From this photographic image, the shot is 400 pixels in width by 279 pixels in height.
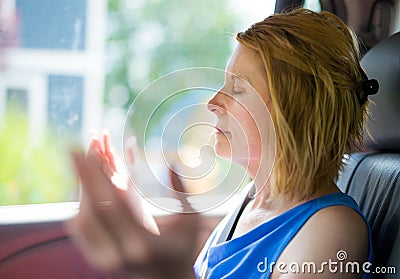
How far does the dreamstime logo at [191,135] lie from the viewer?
1.04 metres

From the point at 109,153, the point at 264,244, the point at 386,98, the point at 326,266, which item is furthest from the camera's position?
the point at 109,153

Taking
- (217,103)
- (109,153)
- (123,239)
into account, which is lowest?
(123,239)

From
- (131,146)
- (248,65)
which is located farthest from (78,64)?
(248,65)

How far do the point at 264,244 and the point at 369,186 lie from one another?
27cm

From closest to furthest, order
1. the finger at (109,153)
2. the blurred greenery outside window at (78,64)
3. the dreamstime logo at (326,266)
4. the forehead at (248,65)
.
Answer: the dreamstime logo at (326,266), the forehead at (248,65), the finger at (109,153), the blurred greenery outside window at (78,64)

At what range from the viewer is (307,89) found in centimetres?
107

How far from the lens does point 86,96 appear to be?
2.10 m

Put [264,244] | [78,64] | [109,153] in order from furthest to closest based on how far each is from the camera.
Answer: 1. [78,64]
2. [109,153]
3. [264,244]

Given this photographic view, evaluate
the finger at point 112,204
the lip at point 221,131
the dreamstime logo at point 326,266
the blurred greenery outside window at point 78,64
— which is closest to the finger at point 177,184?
the lip at point 221,131

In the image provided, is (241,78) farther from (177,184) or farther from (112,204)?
(112,204)

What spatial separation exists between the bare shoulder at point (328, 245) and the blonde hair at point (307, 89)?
0.27 feet

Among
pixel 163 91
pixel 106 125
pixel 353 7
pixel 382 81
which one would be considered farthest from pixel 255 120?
pixel 106 125

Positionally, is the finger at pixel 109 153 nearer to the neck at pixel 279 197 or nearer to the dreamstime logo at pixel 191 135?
the dreamstime logo at pixel 191 135

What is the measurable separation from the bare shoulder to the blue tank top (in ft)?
0.05
